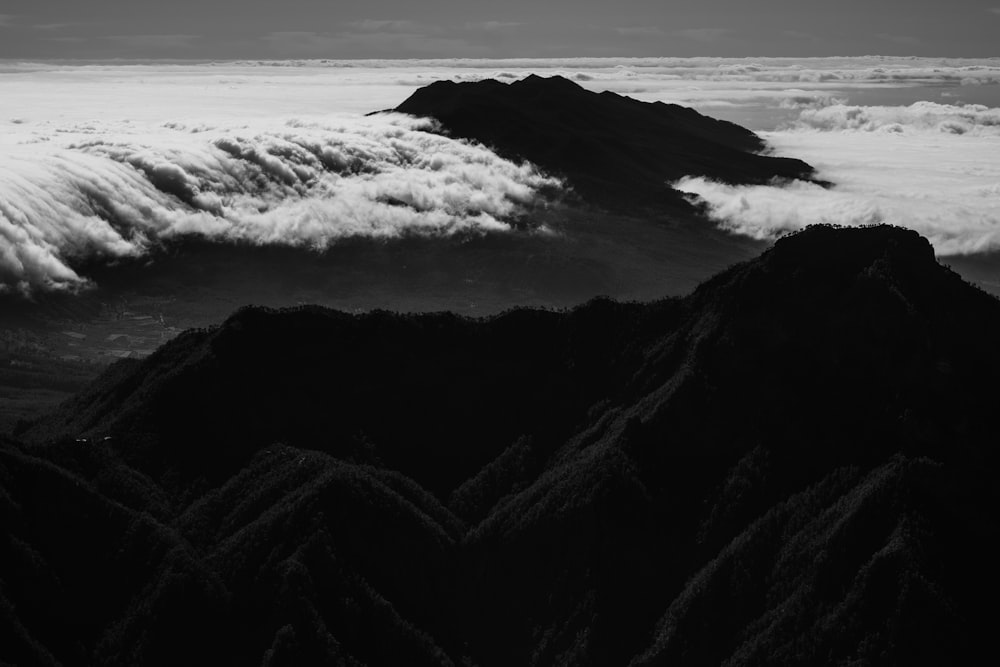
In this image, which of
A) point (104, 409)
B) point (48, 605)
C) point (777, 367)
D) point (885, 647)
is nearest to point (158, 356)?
point (104, 409)

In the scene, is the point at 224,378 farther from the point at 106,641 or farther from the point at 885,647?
the point at 885,647

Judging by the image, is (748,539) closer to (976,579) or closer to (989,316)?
(976,579)

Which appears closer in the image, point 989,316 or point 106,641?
point 106,641

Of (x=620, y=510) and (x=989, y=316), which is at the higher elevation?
(x=989, y=316)

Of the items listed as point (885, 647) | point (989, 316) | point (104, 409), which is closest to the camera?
point (885, 647)

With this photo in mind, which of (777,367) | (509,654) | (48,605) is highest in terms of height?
(777,367)

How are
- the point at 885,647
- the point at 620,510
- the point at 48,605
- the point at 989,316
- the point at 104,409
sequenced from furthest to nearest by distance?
the point at 104,409 < the point at 989,316 < the point at 620,510 < the point at 48,605 < the point at 885,647

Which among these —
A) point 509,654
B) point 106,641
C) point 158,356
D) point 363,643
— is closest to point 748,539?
point 509,654
